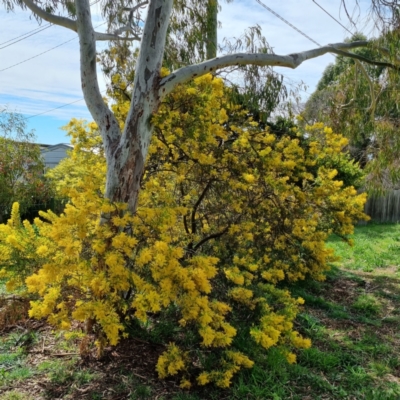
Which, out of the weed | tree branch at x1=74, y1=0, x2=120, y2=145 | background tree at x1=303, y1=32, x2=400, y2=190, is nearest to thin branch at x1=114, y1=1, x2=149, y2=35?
tree branch at x1=74, y1=0, x2=120, y2=145

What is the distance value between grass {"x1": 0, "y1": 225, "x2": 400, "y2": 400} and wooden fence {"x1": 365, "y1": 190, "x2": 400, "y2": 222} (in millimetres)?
10366

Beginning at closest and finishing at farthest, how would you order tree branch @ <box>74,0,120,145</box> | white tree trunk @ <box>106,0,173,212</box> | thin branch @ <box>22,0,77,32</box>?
white tree trunk @ <box>106,0,173,212</box>
tree branch @ <box>74,0,120,145</box>
thin branch @ <box>22,0,77,32</box>

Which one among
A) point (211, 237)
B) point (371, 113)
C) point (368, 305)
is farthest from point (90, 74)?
point (371, 113)

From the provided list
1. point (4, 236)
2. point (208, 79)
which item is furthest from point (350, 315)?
point (4, 236)

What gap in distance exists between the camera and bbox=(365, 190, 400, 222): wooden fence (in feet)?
48.6

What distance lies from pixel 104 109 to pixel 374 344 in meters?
3.72

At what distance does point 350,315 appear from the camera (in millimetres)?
5246

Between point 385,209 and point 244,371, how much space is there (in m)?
13.2

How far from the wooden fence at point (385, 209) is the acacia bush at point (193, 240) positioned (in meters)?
9.84

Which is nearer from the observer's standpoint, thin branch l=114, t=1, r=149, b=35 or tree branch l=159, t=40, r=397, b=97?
tree branch l=159, t=40, r=397, b=97

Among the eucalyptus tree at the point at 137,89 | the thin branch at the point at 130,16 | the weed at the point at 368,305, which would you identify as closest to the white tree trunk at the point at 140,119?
the eucalyptus tree at the point at 137,89

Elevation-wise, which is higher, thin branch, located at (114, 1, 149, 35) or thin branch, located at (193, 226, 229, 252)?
thin branch, located at (114, 1, 149, 35)

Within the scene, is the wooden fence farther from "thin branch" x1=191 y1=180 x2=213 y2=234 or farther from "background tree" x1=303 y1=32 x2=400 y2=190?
"thin branch" x1=191 y1=180 x2=213 y2=234

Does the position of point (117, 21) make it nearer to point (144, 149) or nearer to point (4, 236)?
point (144, 149)
